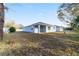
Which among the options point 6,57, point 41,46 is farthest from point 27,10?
point 6,57

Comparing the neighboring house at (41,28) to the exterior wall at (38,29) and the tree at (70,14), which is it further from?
the tree at (70,14)

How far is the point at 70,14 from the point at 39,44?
542 millimetres

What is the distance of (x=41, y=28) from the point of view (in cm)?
240

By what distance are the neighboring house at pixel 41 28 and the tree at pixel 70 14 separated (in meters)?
0.13

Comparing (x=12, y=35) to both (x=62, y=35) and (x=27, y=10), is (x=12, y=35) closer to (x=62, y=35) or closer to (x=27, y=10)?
(x=27, y=10)

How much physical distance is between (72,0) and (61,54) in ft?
2.23

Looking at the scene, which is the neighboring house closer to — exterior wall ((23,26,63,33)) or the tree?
exterior wall ((23,26,63,33))

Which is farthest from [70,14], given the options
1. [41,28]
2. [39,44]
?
[39,44]

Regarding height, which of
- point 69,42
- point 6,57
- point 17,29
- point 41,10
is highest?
point 41,10

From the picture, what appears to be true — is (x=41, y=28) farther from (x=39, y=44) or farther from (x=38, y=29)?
(x=39, y=44)

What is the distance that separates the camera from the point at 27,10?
7.76ft

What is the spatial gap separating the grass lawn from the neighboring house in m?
0.05

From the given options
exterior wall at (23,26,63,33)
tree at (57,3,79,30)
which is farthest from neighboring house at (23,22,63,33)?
tree at (57,3,79,30)

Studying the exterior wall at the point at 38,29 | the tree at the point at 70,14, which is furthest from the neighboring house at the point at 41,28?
the tree at the point at 70,14
